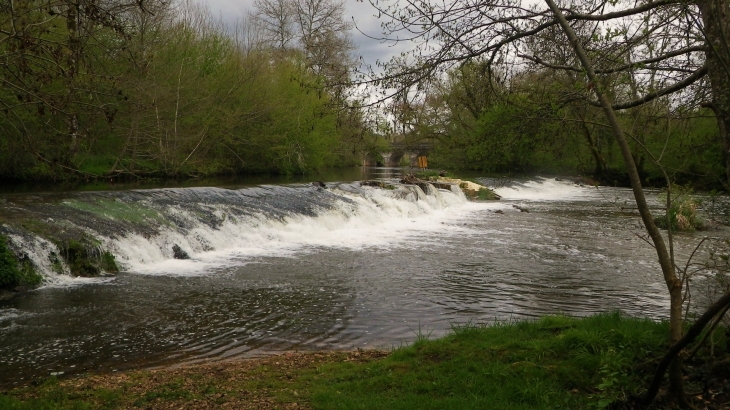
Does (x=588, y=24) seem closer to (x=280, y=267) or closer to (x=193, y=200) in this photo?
(x=280, y=267)

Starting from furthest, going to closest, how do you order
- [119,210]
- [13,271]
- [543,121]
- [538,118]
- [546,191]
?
[546,191]
[119,210]
[13,271]
[543,121]
[538,118]

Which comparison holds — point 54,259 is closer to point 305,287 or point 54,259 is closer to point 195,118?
point 305,287

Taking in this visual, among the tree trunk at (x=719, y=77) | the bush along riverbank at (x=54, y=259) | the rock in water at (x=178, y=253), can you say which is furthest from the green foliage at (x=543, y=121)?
the rock in water at (x=178, y=253)

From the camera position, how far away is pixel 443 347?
5469mm

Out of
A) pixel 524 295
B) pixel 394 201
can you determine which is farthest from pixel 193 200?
pixel 524 295

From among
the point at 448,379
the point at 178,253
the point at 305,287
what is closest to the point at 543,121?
the point at 448,379

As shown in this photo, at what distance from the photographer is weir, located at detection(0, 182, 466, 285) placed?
34.0ft

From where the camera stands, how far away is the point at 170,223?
1316 centimetres

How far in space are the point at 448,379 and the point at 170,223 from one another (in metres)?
10.1

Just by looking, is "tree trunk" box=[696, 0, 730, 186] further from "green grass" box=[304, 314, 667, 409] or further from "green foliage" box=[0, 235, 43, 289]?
"green foliage" box=[0, 235, 43, 289]

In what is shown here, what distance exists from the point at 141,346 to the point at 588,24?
6.26 metres

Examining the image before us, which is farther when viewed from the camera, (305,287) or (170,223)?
(170,223)

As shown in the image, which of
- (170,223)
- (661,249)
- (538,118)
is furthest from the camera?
(170,223)

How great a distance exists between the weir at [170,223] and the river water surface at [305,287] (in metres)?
0.07
